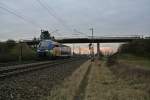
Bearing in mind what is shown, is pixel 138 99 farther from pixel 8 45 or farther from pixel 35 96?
pixel 8 45

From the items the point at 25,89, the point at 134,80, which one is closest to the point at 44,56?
the point at 134,80

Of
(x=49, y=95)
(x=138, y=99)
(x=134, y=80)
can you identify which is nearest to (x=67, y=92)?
(x=49, y=95)

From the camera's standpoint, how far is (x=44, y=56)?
5225cm

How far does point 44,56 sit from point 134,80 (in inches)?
1350

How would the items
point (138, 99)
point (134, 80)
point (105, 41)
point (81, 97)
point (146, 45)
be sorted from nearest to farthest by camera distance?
point (138, 99) < point (81, 97) < point (134, 80) < point (146, 45) < point (105, 41)

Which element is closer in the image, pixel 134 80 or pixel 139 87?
pixel 139 87

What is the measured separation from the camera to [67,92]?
48.4 ft

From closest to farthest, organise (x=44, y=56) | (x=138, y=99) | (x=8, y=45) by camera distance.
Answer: (x=138, y=99)
(x=44, y=56)
(x=8, y=45)

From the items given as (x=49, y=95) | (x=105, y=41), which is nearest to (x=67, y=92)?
(x=49, y=95)

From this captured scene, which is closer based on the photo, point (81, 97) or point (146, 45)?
point (81, 97)

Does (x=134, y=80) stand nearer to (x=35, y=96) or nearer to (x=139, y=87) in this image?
(x=139, y=87)

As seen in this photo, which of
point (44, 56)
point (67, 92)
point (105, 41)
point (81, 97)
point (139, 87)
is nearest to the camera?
point (81, 97)

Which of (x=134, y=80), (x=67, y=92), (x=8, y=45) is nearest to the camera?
(x=67, y=92)

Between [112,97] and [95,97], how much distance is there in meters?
0.74
